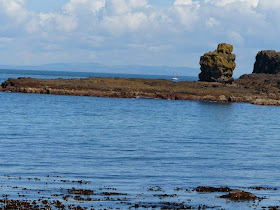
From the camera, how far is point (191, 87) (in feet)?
430

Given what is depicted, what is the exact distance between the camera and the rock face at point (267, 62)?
162625 mm

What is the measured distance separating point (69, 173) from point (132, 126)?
109 feet

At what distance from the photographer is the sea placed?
2814 centimetres

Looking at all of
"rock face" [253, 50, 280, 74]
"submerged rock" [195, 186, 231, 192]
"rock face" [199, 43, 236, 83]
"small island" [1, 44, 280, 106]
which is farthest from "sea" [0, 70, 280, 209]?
"rock face" [253, 50, 280, 74]

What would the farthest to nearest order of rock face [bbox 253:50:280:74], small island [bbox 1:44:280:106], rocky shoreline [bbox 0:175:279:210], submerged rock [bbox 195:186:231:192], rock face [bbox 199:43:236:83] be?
rock face [bbox 253:50:280:74] → rock face [bbox 199:43:236:83] → small island [bbox 1:44:280:106] → submerged rock [bbox 195:186:231:192] → rocky shoreline [bbox 0:175:279:210]

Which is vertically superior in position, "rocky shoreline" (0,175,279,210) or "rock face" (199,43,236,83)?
"rock face" (199,43,236,83)

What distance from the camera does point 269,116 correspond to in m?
92.6

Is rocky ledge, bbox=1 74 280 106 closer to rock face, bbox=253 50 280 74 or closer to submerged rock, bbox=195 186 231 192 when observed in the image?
rock face, bbox=253 50 280 74

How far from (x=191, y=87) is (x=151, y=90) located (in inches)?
448

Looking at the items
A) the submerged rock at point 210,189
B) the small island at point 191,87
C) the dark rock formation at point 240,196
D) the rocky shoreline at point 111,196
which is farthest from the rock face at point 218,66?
the dark rock formation at point 240,196

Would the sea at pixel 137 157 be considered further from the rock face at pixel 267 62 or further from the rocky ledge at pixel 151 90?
the rock face at pixel 267 62

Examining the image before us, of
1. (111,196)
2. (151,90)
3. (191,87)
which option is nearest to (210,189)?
(111,196)

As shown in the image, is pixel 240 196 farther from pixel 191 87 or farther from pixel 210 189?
pixel 191 87

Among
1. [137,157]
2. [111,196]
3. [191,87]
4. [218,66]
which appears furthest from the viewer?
[218,66]
